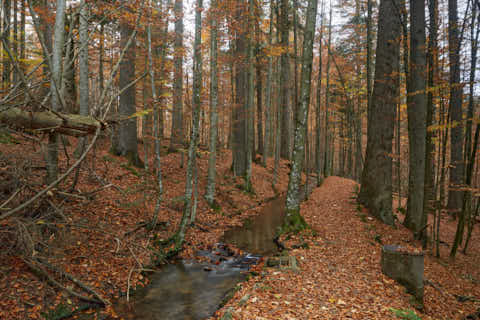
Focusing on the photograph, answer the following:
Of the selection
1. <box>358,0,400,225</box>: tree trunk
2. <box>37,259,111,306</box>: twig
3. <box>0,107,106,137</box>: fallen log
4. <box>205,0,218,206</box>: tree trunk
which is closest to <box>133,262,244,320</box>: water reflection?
<box>37,259,111,306</box>: twig

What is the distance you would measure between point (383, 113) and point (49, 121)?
33.5 ft

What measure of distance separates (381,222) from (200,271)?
6453 mm

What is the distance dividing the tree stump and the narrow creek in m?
3.23

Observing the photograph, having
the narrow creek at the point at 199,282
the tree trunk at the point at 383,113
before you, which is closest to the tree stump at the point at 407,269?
the narrow creek at the point at 199,282

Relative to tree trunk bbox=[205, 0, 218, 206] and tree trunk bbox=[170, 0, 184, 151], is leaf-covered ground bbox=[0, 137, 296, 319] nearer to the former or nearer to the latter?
tree trunk bbox=[205, 0, 218, 206]

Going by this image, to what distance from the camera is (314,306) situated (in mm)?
4578

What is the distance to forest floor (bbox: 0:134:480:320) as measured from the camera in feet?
15.1

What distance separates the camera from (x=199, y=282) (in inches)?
255

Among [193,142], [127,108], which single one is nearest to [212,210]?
[193,142]

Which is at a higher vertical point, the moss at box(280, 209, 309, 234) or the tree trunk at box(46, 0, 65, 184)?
the tree trunk at box(46, 0, 65, 184)

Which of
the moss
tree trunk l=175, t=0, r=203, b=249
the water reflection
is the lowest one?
the water reflection

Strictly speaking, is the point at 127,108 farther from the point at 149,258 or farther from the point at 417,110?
the point at 417,110

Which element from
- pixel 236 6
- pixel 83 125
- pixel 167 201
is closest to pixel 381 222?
pixel 167 201

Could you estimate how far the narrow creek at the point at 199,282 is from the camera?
17.2ft
